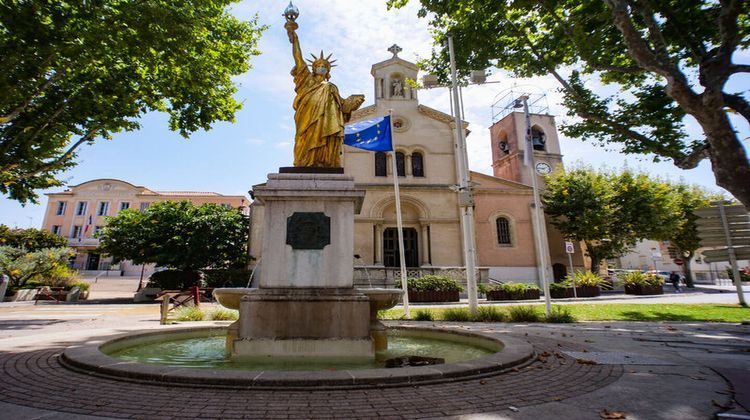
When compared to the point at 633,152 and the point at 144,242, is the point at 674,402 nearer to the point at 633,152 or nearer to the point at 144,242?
the point at 633,152

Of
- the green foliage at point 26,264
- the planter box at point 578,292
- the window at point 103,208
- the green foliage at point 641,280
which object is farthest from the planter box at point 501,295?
the window at point 103,208

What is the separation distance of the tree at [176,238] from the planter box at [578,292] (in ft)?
69.6

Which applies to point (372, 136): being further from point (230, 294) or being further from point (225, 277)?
point (225, 277)

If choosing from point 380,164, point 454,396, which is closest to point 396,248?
point 380,164

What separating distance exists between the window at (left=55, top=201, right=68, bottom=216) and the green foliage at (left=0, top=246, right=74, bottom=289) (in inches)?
1491

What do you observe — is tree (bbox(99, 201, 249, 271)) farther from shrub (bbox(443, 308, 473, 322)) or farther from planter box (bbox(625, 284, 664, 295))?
planter box (bbox(625, 284, 664, 295))

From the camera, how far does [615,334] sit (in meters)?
8.32

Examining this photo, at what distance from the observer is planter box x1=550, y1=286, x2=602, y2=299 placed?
2398cm

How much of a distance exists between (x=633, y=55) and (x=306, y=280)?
32.2 feet

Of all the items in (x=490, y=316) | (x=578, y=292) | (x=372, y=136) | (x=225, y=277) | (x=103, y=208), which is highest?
(x=103, y=208)

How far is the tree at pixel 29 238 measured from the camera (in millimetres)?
38469

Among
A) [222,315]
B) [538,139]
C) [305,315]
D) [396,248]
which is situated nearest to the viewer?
[305,315]

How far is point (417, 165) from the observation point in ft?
102

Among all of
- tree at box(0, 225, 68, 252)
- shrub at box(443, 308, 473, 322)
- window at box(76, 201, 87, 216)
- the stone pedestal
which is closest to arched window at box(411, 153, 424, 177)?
shrub at box(443, 308, 473, 322)
